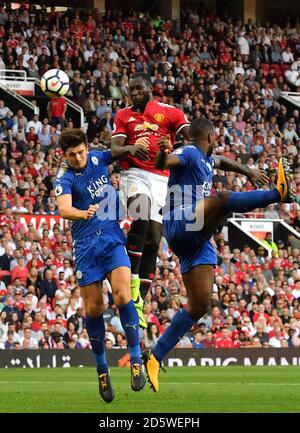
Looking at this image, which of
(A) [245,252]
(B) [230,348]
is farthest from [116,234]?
(A) [245,252]

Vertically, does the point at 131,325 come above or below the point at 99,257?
below

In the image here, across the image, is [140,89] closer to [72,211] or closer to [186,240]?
[186,240]

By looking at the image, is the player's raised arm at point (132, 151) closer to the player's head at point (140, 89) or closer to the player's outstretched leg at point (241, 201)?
the player's outstretched leg at point (241, 201)

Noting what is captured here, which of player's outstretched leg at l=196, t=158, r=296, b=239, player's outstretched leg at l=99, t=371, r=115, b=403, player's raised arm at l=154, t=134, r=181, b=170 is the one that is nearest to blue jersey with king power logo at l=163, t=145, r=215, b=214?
player's raised arm at l=154, t=134, r=181, b=170

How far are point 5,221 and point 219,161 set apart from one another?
12.8m

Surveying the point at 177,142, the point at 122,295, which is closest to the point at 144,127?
the point at 122,295

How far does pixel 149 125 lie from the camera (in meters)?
13.7

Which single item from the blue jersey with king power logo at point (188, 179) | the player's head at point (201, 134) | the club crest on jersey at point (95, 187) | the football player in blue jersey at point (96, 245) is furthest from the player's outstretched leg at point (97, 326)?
the player's head at point (201, 134)

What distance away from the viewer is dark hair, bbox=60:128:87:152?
38.1 ft

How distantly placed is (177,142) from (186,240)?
11889 mm

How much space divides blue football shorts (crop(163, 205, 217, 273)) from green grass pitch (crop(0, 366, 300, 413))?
1451mm

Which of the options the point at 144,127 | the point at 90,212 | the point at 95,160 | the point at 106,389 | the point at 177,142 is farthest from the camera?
the point at 177,142

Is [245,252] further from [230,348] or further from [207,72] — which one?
[207,72]

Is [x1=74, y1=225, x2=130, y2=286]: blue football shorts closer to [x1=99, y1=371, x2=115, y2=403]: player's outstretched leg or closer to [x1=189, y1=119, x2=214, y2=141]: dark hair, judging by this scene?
[x1=99, y1=371, x2=115, y2=403]: player's outstretched leg
